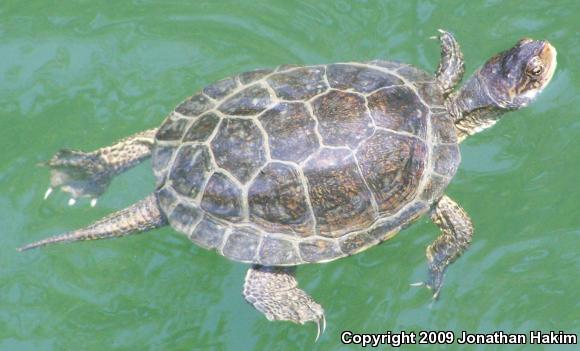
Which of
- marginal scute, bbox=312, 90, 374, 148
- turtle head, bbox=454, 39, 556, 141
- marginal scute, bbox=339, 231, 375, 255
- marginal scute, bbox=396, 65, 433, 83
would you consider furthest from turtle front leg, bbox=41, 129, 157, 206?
turtle head, bbox=454, 39, 556, 141

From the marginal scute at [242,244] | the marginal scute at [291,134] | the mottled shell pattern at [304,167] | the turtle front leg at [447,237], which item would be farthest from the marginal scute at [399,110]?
the marginal scute at [242,244]

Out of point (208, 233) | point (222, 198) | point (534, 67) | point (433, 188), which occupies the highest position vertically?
point (534, 67)

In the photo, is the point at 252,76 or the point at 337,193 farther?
the point at 252,76

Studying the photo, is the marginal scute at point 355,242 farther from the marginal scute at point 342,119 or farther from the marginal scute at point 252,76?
the marginal scute at point 252,76

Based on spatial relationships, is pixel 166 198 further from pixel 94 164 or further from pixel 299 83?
pixel 299 83

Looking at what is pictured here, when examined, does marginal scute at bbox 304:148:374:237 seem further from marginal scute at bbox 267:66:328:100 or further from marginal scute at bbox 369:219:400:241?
marginal scute at bbox 267:66:328:100

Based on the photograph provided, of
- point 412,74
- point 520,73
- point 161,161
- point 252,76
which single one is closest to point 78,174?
point 161,161

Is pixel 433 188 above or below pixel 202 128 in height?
above
